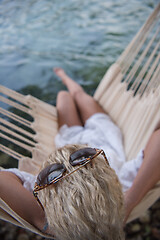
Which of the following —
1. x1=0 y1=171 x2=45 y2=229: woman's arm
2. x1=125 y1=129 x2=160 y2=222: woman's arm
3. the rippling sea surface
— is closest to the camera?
x1=0 y1=171 x2=45 y2=229: woman's arm

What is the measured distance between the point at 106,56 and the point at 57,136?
3.91 feet

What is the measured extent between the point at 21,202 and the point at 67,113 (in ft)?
2.20

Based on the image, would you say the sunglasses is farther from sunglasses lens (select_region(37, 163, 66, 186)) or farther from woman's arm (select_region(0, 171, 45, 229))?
woman's arm (select_region(0, 171, 45, 229))

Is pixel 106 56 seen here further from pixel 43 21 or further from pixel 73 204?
pixel 73 204

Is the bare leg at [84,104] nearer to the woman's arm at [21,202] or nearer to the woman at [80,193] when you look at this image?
the woman at [80,193]

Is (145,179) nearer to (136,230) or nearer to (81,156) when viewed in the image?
(81,156)

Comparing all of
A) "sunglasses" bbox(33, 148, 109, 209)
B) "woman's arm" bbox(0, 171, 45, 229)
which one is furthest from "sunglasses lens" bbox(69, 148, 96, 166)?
"woman's arm" bbox(0, 171, 45, 229)

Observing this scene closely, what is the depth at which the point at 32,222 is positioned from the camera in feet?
2.28

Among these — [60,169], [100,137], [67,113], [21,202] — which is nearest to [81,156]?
[60,169]

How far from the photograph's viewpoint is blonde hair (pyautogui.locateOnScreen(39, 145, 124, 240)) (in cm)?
51

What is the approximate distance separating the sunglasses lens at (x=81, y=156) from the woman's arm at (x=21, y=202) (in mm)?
240

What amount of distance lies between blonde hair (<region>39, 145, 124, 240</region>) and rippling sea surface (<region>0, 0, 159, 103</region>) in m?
0.98

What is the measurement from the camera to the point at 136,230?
1.14 meters

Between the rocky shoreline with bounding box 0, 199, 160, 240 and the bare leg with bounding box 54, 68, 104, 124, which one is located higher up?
the bare leg with bounding box 54, 68, 104, 124
